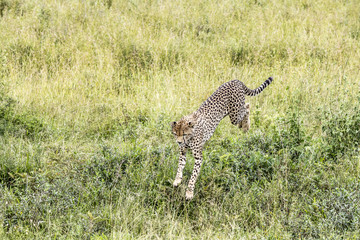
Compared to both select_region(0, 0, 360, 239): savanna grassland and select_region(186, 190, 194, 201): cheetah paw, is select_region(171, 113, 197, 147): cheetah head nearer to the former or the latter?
select_region(186, 190, 194, 201): cheetah paw

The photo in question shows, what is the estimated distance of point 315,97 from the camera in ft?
19.6

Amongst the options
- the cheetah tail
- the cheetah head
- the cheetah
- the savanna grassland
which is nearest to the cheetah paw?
the cheetah

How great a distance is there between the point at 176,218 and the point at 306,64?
164 inches

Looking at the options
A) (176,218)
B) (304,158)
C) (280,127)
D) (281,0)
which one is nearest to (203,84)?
(280,127)

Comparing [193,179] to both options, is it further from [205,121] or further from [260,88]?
[260,88]

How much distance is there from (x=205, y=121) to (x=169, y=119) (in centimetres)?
135

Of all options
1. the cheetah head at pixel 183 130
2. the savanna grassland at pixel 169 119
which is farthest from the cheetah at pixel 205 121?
the savanna grassland at pixel 169 119

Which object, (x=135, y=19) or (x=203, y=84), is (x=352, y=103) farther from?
(x=135, y=19)

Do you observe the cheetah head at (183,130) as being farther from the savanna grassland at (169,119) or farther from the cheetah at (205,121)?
the savanna grassland at (169,119)

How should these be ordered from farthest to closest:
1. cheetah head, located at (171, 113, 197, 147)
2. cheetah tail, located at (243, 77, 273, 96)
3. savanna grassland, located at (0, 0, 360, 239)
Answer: cheetah tail, located at (243, 77, 273, 96) → savanna grassland, located at (0, 0, 360, 239) → cheetah head, located at (171, 113, 197, 147)

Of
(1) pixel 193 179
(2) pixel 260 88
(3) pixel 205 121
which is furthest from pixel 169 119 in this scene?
(1) pixel 193 179

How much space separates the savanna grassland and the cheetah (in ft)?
0.83

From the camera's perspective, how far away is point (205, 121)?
4.11 metres

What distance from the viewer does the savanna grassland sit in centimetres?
369
